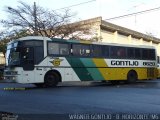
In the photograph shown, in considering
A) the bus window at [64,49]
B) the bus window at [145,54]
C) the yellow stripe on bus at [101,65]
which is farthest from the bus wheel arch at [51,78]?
→ the bus window at [145,54]

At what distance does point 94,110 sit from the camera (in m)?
11.5

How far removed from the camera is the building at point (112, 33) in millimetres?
47188

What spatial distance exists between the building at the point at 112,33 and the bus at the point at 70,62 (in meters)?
17.4

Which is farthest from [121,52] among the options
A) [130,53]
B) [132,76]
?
[132,76]

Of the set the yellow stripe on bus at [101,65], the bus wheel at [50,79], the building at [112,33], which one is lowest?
the bus wheel at [50,79]

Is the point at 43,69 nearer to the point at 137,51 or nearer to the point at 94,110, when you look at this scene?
the point at 137,51

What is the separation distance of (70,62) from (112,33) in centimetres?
2966

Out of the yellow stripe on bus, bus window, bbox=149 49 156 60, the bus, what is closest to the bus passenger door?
the bus

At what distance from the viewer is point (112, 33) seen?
2104 inches

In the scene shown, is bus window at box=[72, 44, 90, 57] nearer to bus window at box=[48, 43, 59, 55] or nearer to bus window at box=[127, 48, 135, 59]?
bus window at box=[48, 43, 59, 55]

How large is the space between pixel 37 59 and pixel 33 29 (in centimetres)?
1894

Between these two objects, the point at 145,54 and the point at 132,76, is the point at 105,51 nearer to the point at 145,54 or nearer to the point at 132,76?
the point at 132,76

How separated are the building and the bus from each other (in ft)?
57.2

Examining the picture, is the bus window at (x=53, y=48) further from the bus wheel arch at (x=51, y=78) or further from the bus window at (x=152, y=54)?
the bus window at (x=152, y=54)
